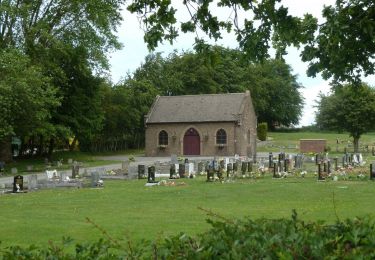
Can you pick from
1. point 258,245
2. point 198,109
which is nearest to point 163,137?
point 198,109

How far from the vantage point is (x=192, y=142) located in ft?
197

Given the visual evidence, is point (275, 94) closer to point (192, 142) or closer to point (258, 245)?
point (192, 142)

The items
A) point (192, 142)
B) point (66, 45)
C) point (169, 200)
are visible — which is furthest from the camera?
point (192, 142)

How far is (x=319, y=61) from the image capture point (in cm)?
938

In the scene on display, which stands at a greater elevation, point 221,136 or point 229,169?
point 221,136

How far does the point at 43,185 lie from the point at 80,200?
6995 millimetres

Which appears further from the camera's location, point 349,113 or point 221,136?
point 221,136

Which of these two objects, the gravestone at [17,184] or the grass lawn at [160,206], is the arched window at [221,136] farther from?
the gravestone at [17,184]

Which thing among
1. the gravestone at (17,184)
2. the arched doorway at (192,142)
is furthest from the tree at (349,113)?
the gravestone at (17,184)

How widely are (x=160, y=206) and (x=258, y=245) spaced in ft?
41.8

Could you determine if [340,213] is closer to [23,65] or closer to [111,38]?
[23,65]

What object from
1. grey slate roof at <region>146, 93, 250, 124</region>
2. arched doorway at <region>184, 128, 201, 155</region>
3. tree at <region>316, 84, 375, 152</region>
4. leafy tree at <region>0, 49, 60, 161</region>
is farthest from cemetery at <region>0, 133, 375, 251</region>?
arched doorway at <region>184, 128, 201, 155</region>

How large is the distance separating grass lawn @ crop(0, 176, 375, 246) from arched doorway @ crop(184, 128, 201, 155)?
3401 centimetres

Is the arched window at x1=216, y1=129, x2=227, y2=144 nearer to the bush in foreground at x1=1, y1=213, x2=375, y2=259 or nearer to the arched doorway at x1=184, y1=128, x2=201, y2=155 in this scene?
the arched doorway at x1=184, y1=128, x2=201, y2=155
